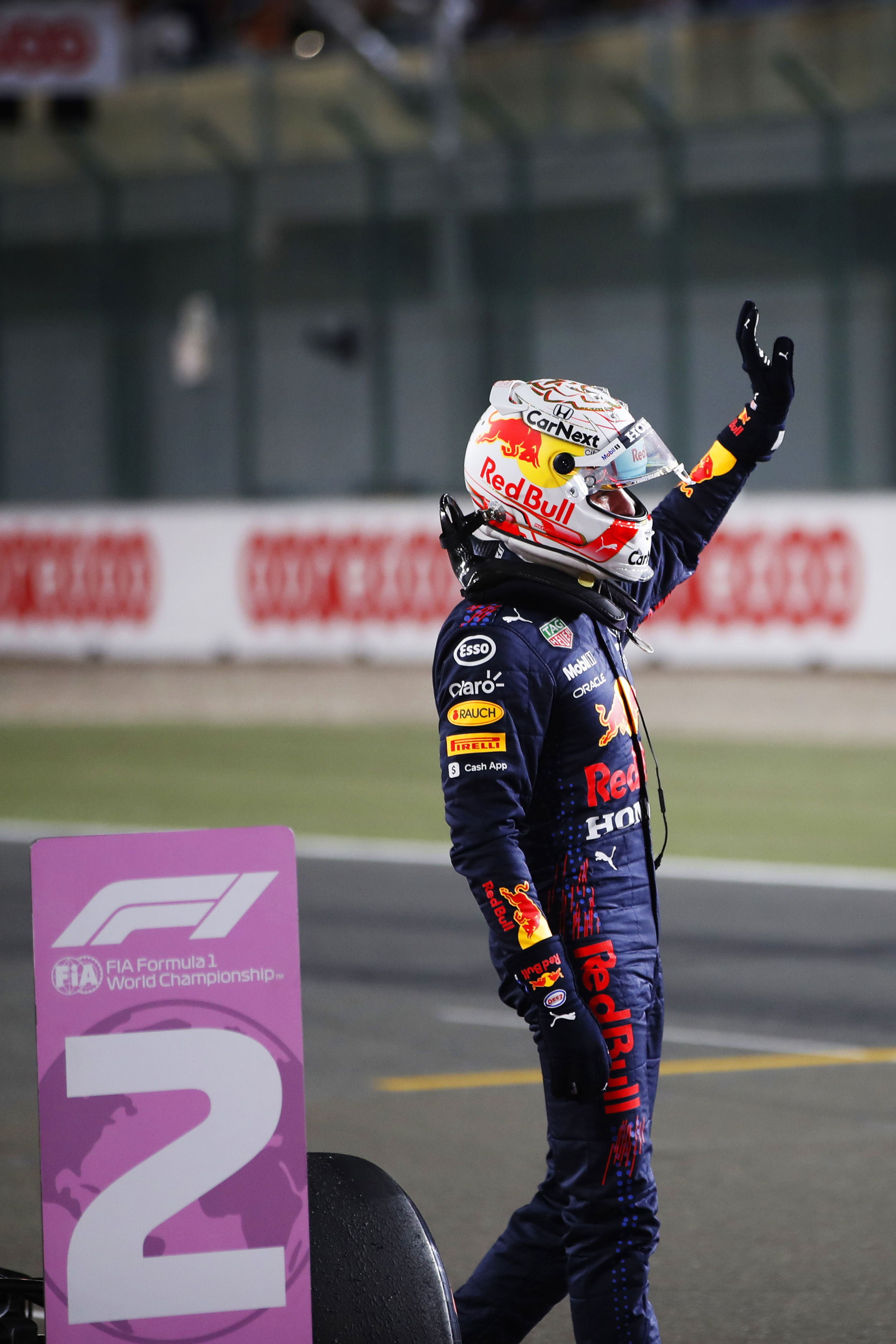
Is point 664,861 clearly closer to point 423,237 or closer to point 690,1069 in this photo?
point 690,1069

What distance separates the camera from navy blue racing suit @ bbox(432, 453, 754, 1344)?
396 cm

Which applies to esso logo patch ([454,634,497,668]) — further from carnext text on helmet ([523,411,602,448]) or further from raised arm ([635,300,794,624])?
raised arm ([635,300,794,624])

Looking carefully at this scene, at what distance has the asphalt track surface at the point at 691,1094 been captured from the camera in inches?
218

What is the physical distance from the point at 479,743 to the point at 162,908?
2.22 ft

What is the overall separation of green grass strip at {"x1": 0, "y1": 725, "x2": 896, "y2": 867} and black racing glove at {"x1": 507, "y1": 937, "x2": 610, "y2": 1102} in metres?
8.59

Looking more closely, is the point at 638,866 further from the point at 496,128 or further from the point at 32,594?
the point at 496,128

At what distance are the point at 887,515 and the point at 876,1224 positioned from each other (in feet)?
43.7

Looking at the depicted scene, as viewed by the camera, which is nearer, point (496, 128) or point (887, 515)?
point (887, 515)

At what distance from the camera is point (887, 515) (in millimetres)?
18688

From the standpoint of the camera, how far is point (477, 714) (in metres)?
3.99

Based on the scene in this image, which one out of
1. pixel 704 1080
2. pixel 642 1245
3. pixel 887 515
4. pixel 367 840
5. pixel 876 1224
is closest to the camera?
pixel 642 1245

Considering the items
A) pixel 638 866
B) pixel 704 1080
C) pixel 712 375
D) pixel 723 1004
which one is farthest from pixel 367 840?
pixel 712 375

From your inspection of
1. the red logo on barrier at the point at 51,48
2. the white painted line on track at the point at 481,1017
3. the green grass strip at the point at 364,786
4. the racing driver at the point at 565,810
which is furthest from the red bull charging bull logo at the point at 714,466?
the red logo on barrier at the point at 51,48

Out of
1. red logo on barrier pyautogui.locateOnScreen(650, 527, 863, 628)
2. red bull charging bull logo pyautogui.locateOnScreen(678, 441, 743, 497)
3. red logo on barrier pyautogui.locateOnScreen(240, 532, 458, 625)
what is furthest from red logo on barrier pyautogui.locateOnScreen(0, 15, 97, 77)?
red bull charging bull logo pyautogui.locateOnScreen(678, 441, 743, 497)
